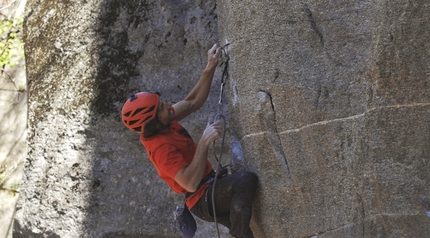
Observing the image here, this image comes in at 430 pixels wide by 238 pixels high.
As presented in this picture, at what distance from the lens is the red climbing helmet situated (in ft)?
10.5

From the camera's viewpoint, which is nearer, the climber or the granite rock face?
the granite rock face

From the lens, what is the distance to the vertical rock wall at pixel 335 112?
2.61 meters

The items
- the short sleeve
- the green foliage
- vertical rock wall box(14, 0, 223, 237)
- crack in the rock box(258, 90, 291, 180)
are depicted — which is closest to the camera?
crack in the rock box(258, 90, 291, 180)

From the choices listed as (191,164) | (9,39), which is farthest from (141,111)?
(9,39)

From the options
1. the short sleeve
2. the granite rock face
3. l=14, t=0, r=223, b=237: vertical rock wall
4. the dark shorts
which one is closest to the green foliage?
l=14, t=0, r=223, b=237: vertical rock wall

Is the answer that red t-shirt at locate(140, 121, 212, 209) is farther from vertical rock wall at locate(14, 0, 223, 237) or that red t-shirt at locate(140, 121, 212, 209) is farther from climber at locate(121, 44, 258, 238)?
vertical rock wall at locate(14, 0, 223, 237)

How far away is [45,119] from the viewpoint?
475 centimetres

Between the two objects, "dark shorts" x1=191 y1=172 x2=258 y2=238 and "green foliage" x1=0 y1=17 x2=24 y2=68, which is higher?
"dark shorts" x1=191 y1=172 x2=258 y2=238

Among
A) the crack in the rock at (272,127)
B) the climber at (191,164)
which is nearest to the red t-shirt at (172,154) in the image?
the climber at (191,164)

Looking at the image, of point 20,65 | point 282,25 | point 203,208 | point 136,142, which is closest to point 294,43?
point 282,25

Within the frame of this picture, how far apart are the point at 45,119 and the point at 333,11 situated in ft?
8.80

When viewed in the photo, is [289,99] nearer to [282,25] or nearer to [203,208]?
[282,25]

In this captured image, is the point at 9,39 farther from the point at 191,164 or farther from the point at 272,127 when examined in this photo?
the point at 272,127

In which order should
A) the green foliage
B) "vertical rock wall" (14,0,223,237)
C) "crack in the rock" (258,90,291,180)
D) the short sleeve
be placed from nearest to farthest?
1. "crack in the rock" (258,90,291,180)
2. the short sleeve
3. "vertical rock wall" (14,0,223,237)
4. the green foliage
